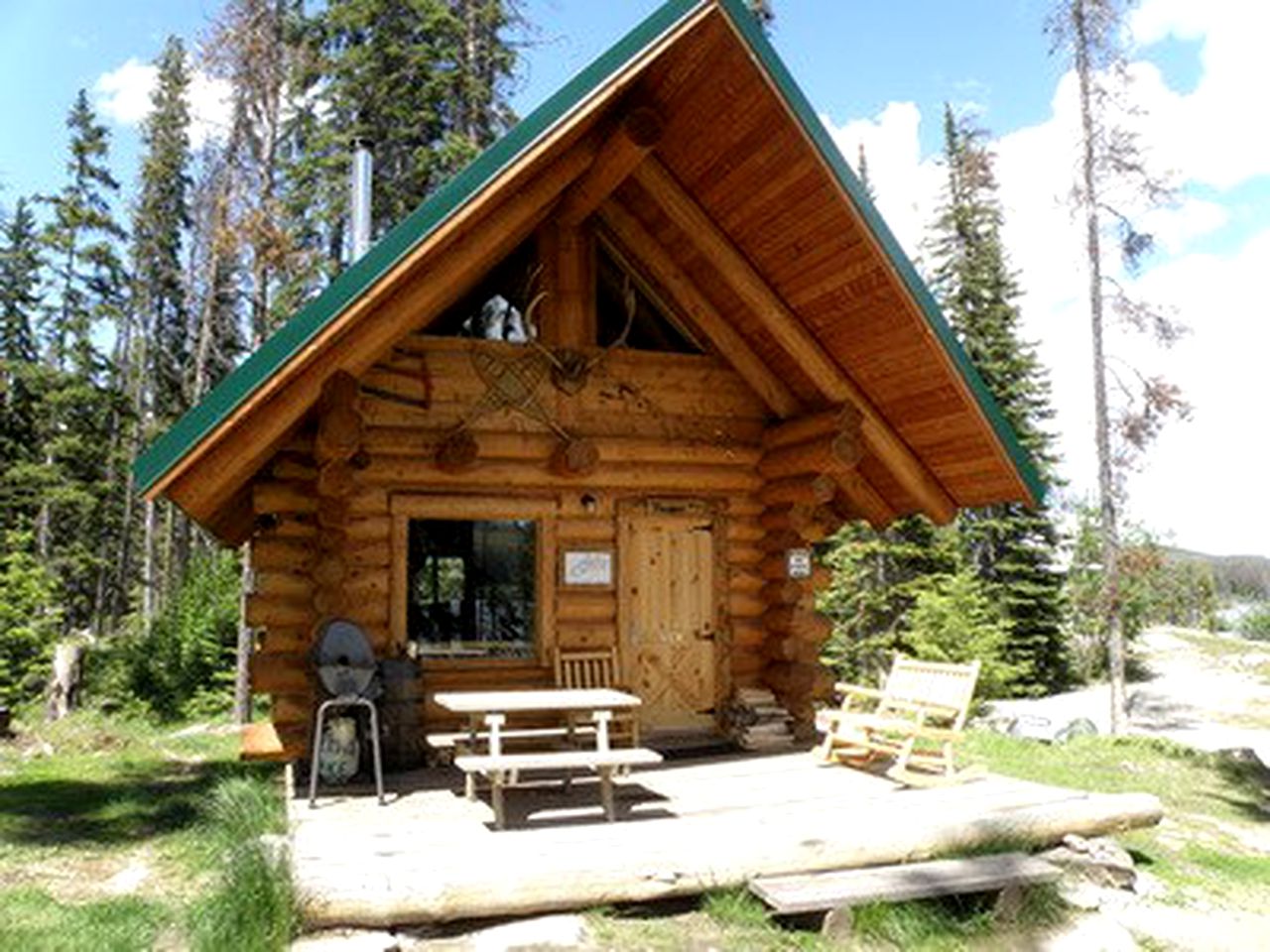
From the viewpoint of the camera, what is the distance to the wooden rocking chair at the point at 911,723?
784 centimetres

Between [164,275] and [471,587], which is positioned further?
[164,275]

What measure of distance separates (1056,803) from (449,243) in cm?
611

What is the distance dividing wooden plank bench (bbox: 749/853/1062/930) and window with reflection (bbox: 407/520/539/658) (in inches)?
161

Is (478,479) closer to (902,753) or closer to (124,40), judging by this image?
(902,753)

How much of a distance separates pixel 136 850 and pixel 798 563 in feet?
20.7

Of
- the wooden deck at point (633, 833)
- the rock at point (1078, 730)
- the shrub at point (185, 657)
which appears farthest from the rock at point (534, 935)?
the shrub at point (185, 657)

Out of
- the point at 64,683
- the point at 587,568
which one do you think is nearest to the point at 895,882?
the point at 587,568

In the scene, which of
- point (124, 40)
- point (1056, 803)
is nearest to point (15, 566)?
point (124, 40)

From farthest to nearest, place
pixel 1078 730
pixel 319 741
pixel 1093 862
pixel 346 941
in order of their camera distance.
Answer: pixel 1078 730
pixel 319 741
pixel 1093 862
pixel 346 941

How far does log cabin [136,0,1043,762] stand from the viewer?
750 centimetres

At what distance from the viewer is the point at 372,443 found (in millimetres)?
8844

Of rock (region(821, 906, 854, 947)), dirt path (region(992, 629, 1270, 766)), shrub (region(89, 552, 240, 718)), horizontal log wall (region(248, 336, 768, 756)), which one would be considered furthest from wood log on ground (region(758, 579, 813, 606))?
shrub (region(89, 552, 240, 718))

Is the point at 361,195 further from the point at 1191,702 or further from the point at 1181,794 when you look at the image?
the point at 1191,702

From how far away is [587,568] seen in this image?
31.2 ft
